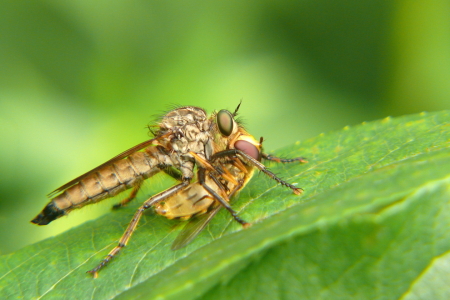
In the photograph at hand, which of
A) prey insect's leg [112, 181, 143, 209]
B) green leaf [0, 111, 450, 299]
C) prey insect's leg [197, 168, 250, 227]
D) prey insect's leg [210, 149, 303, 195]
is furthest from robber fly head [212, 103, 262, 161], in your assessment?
green leaf [0, 111, 450, 299]

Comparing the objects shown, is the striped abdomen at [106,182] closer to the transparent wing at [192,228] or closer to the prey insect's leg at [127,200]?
the prey insect's leg at [127,200]

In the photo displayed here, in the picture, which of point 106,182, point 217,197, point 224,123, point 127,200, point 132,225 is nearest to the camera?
point 217,197

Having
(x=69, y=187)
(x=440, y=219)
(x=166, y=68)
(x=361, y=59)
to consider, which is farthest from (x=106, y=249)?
(x=361, y=59)

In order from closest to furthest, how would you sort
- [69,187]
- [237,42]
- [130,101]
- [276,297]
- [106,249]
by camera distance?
[276,297] → [106,249] → [69,187] → [130,101] → [237,42]

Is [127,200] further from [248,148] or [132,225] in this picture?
[248,148]

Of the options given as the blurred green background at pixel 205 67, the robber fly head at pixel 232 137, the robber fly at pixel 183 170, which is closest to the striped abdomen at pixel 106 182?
the robber fly at pixel 183 170

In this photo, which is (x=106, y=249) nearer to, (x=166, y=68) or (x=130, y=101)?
(x=130, y=101)

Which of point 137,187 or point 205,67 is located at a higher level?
point 205,67

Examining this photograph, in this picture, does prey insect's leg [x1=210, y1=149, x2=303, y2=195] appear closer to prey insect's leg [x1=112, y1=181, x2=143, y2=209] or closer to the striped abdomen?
the striped abdomen

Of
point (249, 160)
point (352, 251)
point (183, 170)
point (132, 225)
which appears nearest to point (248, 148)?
point (249, 160)
